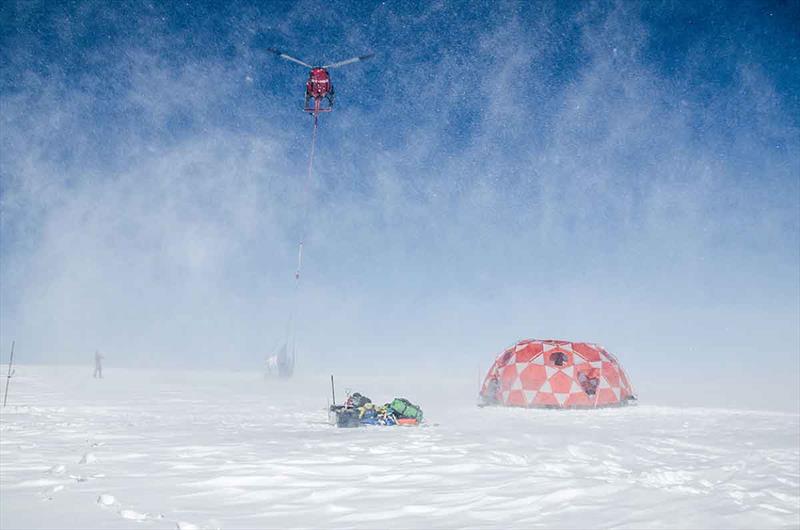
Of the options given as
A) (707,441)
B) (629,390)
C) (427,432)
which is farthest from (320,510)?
(629,390)

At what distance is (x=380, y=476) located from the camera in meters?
6.35

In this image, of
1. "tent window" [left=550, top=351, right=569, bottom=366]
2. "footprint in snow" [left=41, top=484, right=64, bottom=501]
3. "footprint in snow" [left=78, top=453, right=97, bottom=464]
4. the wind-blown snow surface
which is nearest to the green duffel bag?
the wind-blown snow surface

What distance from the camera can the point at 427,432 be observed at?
11250mm

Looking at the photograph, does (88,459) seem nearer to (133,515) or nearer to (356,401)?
(133,515)

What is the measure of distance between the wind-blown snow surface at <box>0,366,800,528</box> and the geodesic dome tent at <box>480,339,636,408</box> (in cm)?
789

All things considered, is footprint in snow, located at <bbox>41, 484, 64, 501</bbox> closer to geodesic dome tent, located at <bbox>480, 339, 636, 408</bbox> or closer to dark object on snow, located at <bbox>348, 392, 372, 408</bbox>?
dark object on snow, located at <bbox>348, 392, 372, 408</bbox>

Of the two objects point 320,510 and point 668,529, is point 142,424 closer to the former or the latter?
point 320,510

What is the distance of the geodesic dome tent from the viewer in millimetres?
20438

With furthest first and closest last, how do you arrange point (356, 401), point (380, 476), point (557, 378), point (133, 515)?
point (557, 378) → point (356, 401) → point (380, 476) → point (133, 515)

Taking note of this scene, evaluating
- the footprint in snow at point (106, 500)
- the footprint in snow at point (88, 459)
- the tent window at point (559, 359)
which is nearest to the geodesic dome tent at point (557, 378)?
the tent window at point (559, 359)

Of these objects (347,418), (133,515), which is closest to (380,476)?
(133,515)

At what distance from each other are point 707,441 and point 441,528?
9.50m

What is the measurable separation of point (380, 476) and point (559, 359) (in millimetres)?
16161

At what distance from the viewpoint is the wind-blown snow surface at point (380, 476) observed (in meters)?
4.76
